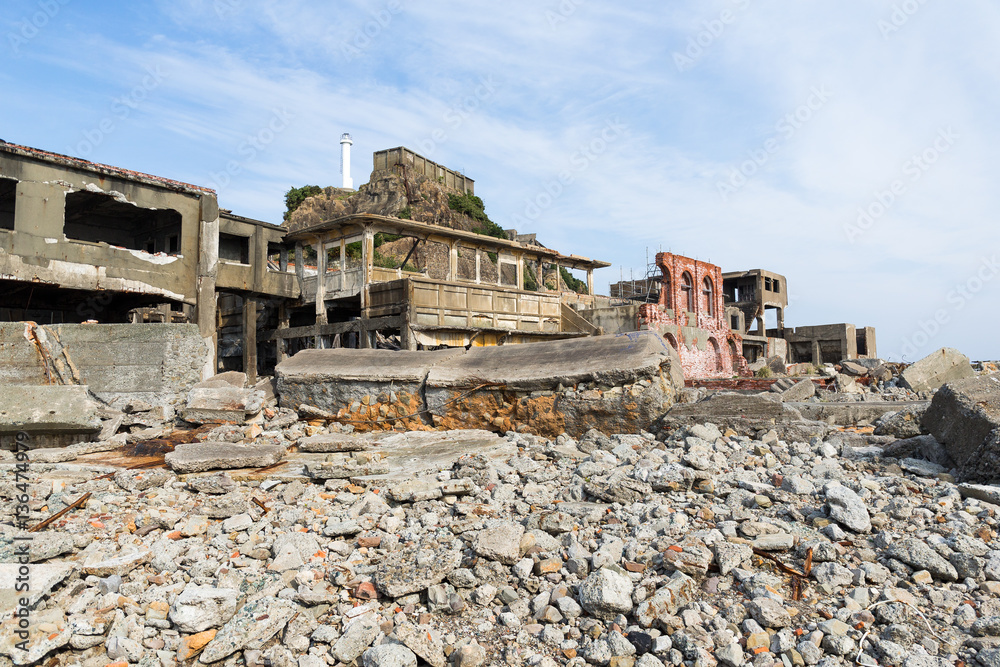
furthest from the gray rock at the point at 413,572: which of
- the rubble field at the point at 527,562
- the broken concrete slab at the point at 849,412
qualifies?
the broken concrete slab at the point at 849,412

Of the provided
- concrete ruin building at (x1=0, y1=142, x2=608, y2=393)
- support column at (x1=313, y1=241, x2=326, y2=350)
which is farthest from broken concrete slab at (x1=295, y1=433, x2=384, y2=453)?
support column at (x1=313, y1=241, x2=326, y2=350)

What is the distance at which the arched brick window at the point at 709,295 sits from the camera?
83.8 feet

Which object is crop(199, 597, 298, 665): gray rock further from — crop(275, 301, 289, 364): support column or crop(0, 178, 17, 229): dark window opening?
crop(275, 301, 289, 364): support column

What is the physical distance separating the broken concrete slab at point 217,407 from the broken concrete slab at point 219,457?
73.1 inches

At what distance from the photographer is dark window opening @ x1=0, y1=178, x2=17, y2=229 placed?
512 inches

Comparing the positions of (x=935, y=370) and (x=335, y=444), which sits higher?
(x=935, y=370)

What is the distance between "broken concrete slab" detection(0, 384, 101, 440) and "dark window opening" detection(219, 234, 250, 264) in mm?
9797

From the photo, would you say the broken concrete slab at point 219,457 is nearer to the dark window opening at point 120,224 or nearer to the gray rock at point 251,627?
the gray rock at point 251,627

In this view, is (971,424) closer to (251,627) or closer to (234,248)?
(251,627)

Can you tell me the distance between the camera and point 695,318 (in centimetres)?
2389

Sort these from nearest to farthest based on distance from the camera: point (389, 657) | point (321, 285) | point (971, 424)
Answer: point (389, 657)
point (971, 424)
point (321, 285)

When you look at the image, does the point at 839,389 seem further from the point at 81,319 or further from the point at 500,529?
the point at 81,319

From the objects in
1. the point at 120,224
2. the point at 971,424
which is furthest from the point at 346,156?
the point at 971,424

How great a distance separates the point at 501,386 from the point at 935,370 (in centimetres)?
1126
